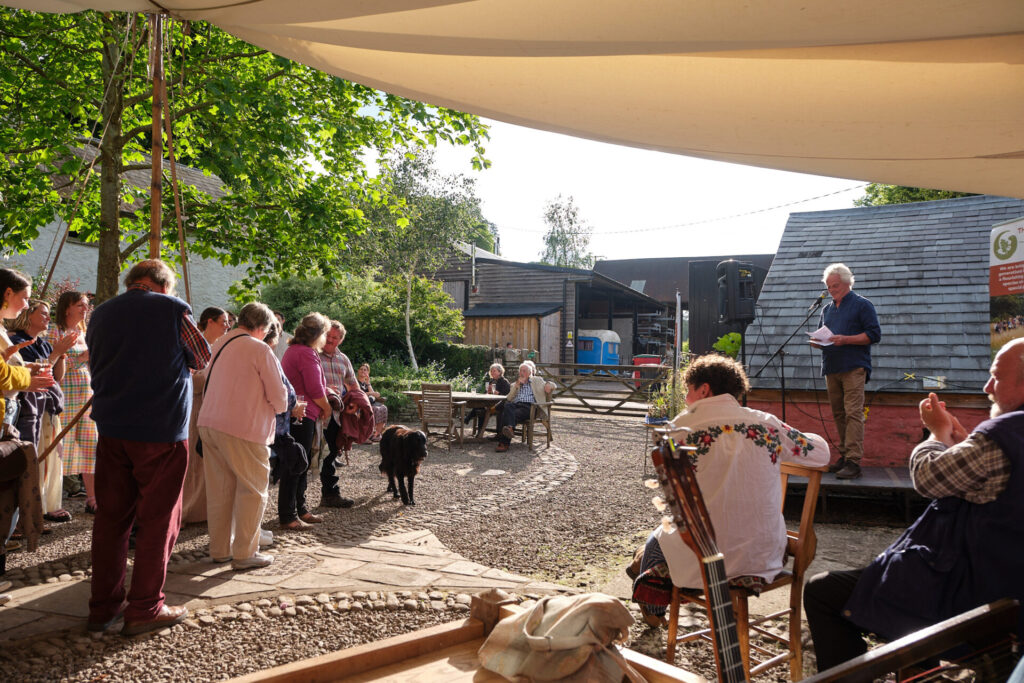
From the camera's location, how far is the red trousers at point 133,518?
3363mm

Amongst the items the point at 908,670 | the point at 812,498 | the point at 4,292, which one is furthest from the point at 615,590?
the point at 4,292

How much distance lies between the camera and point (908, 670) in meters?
1.57

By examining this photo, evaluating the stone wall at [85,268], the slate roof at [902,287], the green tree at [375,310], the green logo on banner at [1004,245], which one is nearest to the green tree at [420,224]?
the green tree at [375,310]

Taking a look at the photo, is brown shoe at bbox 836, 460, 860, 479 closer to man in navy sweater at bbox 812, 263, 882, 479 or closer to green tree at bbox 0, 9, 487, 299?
man in navy sweater at bbox 812, 263, 882, 479

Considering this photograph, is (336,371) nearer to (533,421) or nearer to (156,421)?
(156,421)

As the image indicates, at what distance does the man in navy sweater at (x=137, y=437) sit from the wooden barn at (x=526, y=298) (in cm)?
2199

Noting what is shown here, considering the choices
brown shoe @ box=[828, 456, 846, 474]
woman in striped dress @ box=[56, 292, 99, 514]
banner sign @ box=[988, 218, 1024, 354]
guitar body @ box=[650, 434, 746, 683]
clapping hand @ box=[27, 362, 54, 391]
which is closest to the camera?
guitar body @ box=[650, 434, 746, 683]

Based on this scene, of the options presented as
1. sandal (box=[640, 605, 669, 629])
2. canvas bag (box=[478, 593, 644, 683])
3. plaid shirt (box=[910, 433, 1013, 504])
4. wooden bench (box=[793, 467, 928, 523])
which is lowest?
sandal (box=[640, 605, 669, 629])

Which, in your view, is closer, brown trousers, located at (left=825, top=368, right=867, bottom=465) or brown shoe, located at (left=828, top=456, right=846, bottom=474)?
brown trousers, located at (left=825, top=368, right=867, bottom=465)

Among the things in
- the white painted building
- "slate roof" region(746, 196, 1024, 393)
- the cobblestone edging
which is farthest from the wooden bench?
the white painted building

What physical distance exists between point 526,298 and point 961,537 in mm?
25624

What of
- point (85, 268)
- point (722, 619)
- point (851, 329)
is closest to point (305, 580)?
point (722, 619)

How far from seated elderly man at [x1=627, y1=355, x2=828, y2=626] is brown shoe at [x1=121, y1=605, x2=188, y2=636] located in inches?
101

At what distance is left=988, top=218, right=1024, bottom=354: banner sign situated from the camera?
17.0 feet
